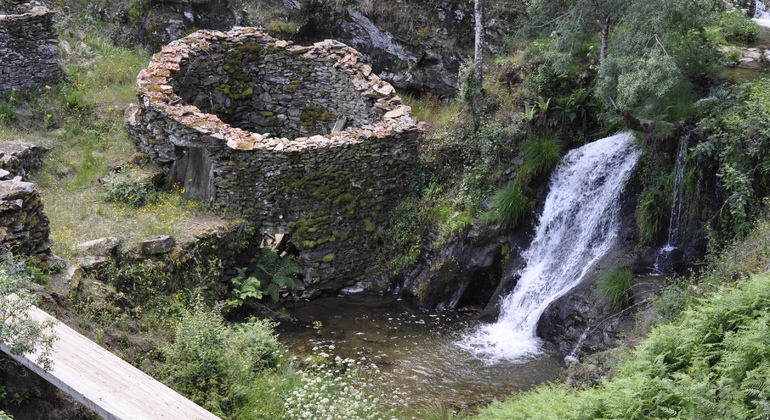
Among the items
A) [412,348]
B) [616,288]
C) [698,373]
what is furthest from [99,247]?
[698,373]

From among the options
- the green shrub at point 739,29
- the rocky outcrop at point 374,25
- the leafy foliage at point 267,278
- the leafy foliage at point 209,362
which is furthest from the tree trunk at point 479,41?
the leafy foliage at point 209,362

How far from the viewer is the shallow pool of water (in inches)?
383

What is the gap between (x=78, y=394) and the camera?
227 inches

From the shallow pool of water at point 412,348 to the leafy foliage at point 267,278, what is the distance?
57 centimetres

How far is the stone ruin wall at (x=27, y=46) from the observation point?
45.2 ft

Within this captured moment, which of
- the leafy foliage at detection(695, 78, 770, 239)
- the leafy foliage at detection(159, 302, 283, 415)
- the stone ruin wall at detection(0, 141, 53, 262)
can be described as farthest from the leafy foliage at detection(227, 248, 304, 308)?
the leafy foliage at detection(695, 78, 770, 239)

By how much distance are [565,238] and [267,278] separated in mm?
5755

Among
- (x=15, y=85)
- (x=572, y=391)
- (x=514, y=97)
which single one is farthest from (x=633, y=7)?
(x=15, y=85)

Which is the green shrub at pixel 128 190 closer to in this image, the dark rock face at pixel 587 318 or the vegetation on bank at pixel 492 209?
the vegetation on bank at pixel 492 209

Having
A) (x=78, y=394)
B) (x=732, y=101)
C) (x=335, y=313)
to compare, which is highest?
(x=732, y=101)

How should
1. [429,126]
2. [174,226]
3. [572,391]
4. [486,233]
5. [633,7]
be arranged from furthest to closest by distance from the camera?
[429,126]
[486,233]
[174,226]
[633,7]
[572,391]

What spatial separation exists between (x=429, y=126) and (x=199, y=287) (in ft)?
20.2

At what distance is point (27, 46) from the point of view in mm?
14117

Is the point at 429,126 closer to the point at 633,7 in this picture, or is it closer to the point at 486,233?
the point at 486,233
